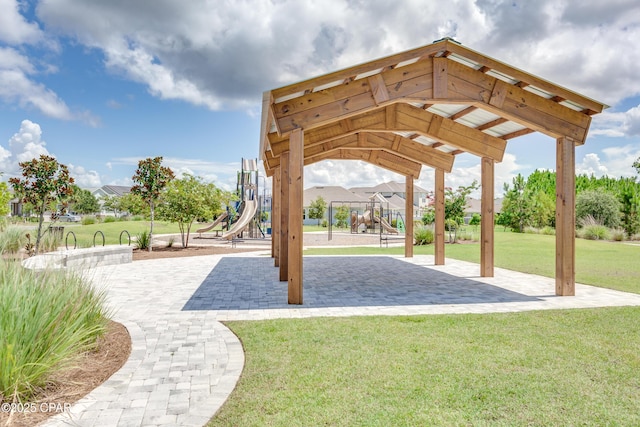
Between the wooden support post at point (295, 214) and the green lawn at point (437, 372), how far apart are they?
120 cm

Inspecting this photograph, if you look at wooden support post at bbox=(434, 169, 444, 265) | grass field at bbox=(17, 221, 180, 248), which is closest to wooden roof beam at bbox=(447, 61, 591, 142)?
wooden support post at bbox=(434, 169, 444, 265)

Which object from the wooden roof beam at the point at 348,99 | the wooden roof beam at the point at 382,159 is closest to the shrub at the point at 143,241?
the wooden roof beam at the point at 382,159

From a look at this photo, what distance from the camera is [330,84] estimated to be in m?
6.86

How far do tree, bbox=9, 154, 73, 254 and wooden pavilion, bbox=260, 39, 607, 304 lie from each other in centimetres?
773

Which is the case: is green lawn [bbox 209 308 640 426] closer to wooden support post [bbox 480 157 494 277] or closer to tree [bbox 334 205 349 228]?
wooden support post [bbox 480 157 494 277]

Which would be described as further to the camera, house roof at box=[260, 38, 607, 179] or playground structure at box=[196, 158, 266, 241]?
playground structure at box=[196, 158, 266, 241]

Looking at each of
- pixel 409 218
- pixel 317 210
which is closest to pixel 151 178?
pixel 409 218

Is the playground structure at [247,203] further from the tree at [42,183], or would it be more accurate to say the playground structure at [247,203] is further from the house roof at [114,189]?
the house roof at [114,189]

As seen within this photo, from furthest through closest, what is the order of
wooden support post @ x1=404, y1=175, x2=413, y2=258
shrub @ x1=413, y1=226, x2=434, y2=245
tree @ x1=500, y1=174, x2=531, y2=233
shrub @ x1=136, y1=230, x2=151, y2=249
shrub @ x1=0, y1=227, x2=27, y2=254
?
tree @ x1=500, y1=174, x2=531, y2=233 < shrub @ x1=413, y1=226, x2=434, y2=245 < shrub @ x1=136, y1=230, x2=151, y2=249 < wooden support post @ x1=404, y1=175, x2=413, y2=258 < shrub @ x1=0, y1=227, x2=27, y2=254

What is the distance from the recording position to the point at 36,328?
3.31m

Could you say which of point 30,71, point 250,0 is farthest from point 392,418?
point 30,71

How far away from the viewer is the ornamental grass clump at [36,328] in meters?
3.02

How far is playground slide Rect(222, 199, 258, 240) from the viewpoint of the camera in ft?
65.1

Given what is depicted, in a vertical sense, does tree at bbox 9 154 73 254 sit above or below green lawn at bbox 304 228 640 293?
above
